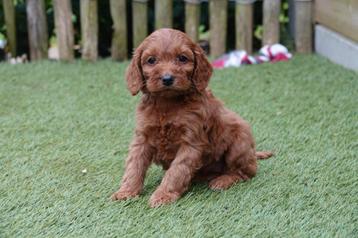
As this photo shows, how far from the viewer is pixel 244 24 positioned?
779 centimetres

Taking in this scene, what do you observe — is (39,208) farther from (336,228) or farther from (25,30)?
(25,30)

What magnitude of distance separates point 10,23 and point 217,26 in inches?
98.2

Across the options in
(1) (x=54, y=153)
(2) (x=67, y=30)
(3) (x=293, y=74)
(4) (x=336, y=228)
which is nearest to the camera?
(4) (x=336, y=228)

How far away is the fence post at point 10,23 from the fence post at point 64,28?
0.55 metres

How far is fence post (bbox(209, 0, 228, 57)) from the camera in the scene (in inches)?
303

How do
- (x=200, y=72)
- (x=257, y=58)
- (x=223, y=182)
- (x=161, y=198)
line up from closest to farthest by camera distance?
(x=161, y=198)
(x=200, y=72)
(x=223, y=182)
(x=257, y=58)

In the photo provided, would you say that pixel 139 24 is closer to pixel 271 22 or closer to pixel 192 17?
pixel 192 17

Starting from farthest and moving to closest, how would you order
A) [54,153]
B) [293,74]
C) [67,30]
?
[67,30]
[293,74]
[54,153]

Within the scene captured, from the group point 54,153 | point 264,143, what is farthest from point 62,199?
point 264,143

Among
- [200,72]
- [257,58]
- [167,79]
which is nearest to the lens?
[167,79]

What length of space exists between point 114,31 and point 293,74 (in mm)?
2251

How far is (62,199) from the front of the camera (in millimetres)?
3957

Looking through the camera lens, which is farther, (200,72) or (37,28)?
(37,28)

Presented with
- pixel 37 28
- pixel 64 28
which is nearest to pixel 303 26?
pixel 64 28
